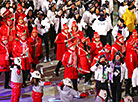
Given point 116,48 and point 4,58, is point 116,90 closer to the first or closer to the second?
point 116,48

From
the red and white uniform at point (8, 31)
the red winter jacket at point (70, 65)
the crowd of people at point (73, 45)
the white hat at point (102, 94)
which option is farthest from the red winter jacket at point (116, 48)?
the red and white uniform at point (8, 31)

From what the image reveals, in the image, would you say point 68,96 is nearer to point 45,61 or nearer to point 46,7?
point 45,61

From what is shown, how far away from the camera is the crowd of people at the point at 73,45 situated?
435 inches

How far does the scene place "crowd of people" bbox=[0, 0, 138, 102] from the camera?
36.3ft

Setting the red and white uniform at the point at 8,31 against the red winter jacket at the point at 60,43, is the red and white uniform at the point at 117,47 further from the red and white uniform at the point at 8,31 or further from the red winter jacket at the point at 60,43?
the red and white uniform at the point at 8,31

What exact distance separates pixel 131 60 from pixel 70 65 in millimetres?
1865

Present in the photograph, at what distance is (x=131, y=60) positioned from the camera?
1211cm

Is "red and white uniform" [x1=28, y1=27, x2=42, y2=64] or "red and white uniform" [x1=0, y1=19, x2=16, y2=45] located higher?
"red and white uniform" [x1=0, y1=19, x2=16, y2=45]

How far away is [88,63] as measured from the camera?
12633mm

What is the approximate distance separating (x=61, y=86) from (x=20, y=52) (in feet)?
8.46

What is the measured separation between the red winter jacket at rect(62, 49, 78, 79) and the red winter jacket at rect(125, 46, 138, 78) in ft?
5.28

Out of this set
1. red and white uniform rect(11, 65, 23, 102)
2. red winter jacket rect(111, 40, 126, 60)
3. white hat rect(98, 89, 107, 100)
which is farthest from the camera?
red winter jacket rect(111, 40, 126, 60)

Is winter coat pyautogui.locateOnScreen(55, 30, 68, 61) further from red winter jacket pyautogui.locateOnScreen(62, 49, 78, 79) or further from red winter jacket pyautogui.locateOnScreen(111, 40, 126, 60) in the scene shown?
red winter jacket pyautogui.locateOnScreen(111, 40, 126, 60)

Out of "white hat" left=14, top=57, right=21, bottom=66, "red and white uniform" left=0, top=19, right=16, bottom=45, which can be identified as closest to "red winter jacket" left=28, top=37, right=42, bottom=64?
"white hat" left=14, top=57, right=21, bottom=66
